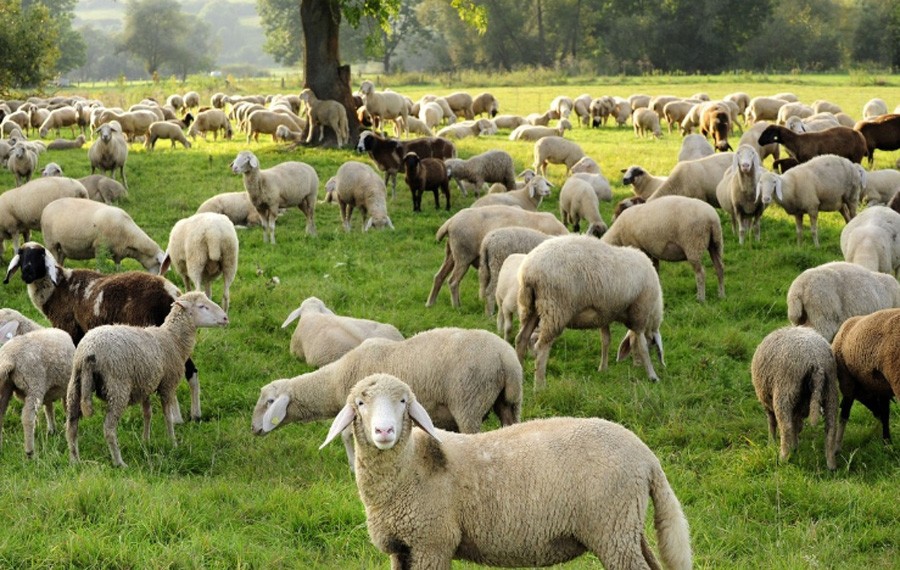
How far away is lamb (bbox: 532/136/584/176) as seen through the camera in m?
20.0

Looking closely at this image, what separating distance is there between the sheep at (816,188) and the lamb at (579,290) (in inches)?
216

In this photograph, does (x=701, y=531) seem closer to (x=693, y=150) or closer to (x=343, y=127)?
(x=693, y=150)

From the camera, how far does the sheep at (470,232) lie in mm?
11336

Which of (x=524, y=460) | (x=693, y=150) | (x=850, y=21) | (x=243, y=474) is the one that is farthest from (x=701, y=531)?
(x=850, y=21)

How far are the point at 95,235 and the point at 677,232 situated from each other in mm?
6920

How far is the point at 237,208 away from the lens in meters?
15.3

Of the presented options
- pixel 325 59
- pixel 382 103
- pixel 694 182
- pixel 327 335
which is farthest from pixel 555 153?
pixel 327 335

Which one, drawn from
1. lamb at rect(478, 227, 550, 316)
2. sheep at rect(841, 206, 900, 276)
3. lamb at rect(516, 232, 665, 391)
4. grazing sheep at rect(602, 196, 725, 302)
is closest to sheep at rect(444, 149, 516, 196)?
grazing sheep at rect(602, 196, 725, 302)

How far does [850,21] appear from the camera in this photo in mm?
74562

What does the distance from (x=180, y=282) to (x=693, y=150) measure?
1094 centimetres

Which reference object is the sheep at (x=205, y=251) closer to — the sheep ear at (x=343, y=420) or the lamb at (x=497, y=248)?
the lamb at (x=497, y=248)

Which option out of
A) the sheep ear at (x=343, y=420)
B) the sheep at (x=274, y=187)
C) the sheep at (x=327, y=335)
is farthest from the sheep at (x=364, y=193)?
the sheep ear at (x=343, y=420)

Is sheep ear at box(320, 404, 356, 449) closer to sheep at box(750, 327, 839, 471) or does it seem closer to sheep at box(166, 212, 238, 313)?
sheep at box(750, 327, 839, 471)

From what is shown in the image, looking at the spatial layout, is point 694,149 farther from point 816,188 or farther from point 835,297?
point 835,297
